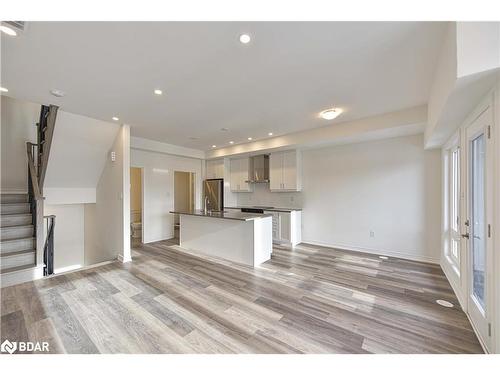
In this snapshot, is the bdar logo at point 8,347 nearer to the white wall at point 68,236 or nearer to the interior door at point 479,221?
the interior door at point 479,221

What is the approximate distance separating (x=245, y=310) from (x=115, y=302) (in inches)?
61.9

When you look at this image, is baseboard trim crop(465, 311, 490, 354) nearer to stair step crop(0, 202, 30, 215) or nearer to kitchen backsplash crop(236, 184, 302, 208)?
kitchen backsplash crop(236, 184, 302, 208)

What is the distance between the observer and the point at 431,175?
3.69 meters

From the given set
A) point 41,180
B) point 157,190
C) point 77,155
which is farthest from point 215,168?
point 41,180

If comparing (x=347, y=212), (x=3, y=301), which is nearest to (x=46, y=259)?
(x=3, y=301)

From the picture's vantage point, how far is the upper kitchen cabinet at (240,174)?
614cm

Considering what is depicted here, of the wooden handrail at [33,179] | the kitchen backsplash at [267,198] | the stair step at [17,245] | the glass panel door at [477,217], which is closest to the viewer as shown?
the glass panel door at [477,217]

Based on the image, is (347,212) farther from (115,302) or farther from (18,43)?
(18,43)

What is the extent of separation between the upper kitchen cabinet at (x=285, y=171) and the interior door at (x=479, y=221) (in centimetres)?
312

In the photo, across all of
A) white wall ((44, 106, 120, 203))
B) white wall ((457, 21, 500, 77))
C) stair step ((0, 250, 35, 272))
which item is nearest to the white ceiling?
white wall ((457, 21, 500, 77))

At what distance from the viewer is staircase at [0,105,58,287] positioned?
116 inches

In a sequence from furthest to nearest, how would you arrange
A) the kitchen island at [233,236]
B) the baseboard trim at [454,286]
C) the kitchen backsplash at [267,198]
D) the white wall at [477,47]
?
the kitchen backsplash at [267,198] < the kitchen island at [233,236] < the baseboard trim at [454,286] < the white wall at [477,47]

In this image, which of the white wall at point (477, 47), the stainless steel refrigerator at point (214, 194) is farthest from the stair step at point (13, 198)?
the white wall at point (477, 47)

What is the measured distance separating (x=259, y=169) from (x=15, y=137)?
5674mm
